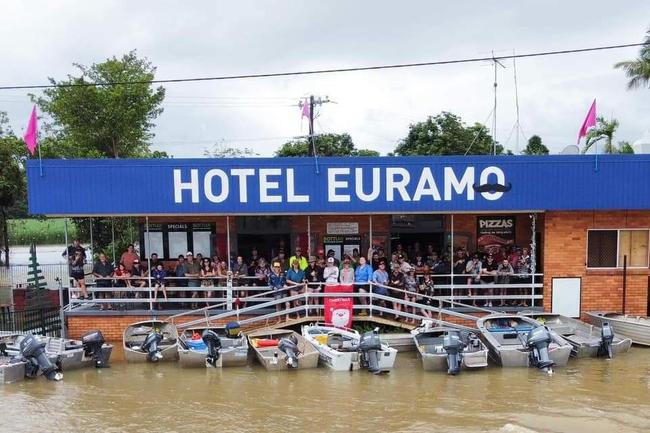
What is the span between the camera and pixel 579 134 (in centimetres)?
1445

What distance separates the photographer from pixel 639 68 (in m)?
32.2

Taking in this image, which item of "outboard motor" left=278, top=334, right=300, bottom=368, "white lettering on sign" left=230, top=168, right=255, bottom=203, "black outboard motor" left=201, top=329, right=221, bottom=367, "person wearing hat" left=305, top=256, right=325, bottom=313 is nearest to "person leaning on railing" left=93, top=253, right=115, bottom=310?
"black outboard motor" left=201, top=329, right=221, bottom=367

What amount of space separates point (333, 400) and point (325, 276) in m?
4.39

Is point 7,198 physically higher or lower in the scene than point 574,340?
higher

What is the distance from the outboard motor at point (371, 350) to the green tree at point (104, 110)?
65.0 feet

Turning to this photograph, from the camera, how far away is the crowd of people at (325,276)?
1384 cm

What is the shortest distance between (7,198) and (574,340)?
24842 millimetres

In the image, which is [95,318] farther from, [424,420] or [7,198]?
[7,198]

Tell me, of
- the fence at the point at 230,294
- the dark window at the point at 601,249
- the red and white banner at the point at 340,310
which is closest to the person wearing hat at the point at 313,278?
the fence at the point at 230,294

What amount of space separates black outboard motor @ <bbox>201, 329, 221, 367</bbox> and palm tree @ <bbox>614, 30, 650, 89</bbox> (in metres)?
31.4

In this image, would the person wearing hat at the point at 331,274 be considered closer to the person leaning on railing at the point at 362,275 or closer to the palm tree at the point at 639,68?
the person leaning on railing at the point at 362,275

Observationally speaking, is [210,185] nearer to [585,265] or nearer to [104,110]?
[585,265]

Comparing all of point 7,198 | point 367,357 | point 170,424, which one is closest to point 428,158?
point 367,357

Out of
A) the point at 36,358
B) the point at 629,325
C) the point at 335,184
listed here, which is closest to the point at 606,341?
the point at 629,325
